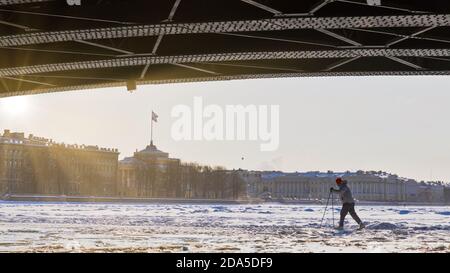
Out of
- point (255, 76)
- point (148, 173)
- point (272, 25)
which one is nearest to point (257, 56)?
point (272, 25)

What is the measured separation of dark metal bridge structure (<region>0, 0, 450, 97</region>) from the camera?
40.1 ft

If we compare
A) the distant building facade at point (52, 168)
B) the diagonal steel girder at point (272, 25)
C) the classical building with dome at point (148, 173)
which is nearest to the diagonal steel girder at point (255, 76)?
the diagonal steel girder at point (272, 25)

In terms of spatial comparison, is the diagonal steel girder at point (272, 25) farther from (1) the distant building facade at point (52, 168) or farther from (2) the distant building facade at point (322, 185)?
(2) the distant building facade at point (322, 185)

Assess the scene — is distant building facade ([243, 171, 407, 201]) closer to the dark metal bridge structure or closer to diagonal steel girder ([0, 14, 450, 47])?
the dark metal bridge structure

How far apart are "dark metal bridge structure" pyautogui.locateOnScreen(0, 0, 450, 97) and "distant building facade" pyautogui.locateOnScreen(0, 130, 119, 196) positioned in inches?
4600

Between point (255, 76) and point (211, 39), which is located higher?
point (211, 39)

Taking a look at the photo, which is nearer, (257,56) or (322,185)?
(257,56)

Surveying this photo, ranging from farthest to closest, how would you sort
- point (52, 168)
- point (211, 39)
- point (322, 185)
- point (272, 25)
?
point (322, 185) → point (52, 168) → point (211, 39) → point (272, 25)

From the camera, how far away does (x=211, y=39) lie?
49.9 ft

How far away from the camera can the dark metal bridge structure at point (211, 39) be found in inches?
481

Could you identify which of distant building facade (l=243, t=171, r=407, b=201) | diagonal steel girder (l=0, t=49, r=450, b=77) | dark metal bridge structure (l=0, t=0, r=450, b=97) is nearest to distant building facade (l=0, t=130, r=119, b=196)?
distant building facade (l=243, t=171, r=407, b=201)

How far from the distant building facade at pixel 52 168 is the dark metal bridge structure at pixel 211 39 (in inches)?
4600

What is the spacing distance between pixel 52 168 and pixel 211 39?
441 feet

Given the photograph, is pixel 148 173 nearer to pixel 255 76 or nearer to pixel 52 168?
pixel 52 168
